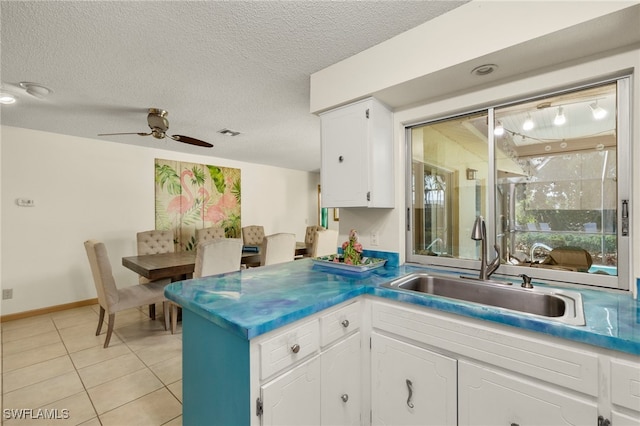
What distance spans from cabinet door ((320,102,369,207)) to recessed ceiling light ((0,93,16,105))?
2766mm

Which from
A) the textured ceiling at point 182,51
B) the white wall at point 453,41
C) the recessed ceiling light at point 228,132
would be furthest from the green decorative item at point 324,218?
the white wall at point 453,41

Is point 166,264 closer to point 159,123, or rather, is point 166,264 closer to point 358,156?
point 159,123

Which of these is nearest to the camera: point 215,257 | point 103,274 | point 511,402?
point 511,402

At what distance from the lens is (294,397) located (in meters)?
1.12

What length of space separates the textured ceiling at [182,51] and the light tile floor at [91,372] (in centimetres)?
233

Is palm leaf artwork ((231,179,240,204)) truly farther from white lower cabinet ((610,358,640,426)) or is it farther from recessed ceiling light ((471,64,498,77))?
white lower cabinet ((610,358,640,426))

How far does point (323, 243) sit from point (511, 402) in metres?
3.08

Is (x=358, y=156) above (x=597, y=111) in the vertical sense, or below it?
below

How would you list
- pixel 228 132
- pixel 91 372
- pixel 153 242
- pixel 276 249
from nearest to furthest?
pixel 91 372, pixel 276 249, pixel 228 132, pixel 153 242

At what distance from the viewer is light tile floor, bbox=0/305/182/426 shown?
5.78 ft

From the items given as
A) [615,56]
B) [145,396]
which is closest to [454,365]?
[615,56]

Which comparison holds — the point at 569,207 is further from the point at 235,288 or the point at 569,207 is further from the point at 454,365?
the point at 235,288

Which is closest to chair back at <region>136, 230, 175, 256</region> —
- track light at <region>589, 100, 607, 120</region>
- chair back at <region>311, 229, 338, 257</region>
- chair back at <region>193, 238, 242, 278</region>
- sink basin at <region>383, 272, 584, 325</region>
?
chair back at <region>193, 238, 242, 278</region>

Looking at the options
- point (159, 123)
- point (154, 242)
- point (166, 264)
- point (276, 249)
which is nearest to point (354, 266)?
point (276, 249)
